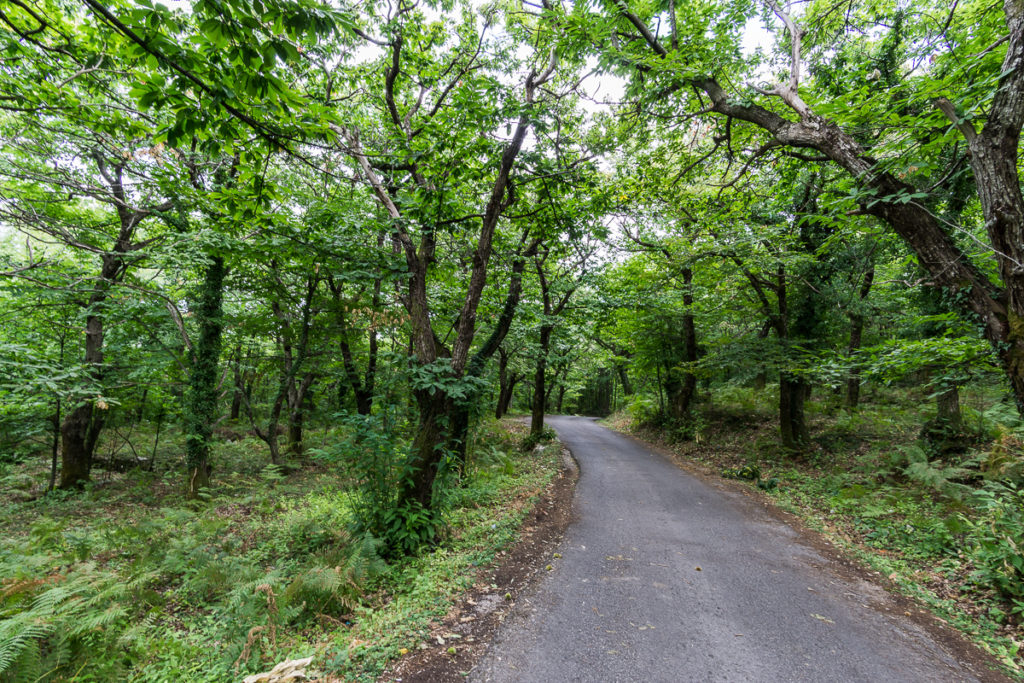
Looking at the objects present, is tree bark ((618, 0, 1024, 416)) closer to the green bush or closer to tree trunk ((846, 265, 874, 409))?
the green bush

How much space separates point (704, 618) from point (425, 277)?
213 inches

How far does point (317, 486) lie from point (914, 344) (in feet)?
36.2

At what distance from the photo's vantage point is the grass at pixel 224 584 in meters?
3.00

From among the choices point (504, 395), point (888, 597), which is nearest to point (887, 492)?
point (888, 597)

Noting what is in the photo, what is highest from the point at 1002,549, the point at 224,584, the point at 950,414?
the point at 950,414

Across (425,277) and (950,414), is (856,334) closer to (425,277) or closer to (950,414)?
(950,414)

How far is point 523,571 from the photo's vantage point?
15.0 feet

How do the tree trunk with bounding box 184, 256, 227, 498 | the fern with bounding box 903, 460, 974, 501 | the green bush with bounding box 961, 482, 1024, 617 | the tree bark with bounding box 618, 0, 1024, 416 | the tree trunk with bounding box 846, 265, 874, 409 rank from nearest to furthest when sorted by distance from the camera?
1. the tree bark with bounding box 618, 0, 1024, 416
2. the green bush with bounding box 961, 482, 1024, 617
3. the fern with bounding box 903, 460, 974, 501
4. the tree trunk with bounding box 184, 256, 227, 498
5. the tree trunk with bounding box 846, 265, 874, 409

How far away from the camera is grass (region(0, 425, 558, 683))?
300cm

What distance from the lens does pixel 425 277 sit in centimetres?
609

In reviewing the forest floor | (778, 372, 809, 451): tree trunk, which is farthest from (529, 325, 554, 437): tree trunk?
(778, 372, 809, 451): tree trunk

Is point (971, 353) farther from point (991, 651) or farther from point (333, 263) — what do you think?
point (333, 263)

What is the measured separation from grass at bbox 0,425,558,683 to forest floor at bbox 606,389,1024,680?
4668mm

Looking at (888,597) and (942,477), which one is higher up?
(942,477)
